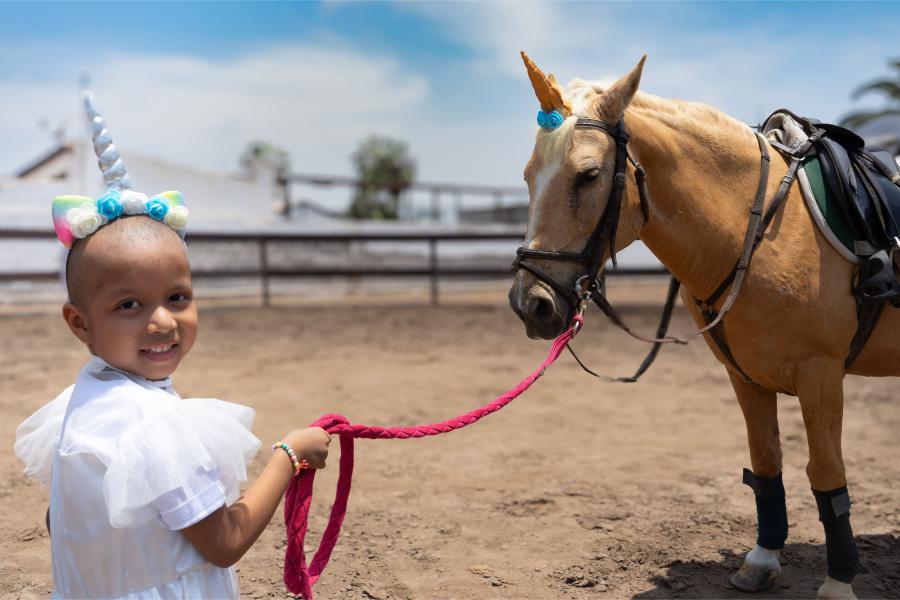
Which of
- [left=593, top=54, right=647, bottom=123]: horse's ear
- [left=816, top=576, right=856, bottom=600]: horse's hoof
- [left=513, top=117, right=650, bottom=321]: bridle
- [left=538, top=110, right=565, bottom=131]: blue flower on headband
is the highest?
[left=593, top=54, right=647, bottom=123]: horse's ear

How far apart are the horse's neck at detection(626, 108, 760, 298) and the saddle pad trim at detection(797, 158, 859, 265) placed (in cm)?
19

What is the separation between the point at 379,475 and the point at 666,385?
143 inches

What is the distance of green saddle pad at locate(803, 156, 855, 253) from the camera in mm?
2359

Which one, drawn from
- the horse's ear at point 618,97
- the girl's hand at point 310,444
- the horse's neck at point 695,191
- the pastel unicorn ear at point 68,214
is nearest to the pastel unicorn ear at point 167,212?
the pastel unicorn ear at point 68,214

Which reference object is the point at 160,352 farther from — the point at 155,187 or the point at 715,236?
the point at 155,187

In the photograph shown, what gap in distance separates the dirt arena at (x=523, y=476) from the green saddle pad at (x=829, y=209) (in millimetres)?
1423

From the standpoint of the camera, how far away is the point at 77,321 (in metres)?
1.35

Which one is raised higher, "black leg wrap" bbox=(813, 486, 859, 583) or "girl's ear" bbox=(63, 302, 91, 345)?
"girl's ear" bbox=(63, 302, 91, 345)

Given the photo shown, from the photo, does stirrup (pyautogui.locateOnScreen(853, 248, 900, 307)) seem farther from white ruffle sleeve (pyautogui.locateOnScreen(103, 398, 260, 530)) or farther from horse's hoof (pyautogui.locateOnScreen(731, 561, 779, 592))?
white ruffle sleeve (pyautogui.locateOnScreen(103, 398, 260, 530))

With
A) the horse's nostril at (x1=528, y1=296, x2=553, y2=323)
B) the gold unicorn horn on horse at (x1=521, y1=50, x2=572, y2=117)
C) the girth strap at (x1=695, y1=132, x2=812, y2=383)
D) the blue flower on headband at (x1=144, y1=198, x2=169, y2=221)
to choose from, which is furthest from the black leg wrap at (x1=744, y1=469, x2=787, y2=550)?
the blue flower on headband at (x1=144, y1=198, x2=169, y2=221)

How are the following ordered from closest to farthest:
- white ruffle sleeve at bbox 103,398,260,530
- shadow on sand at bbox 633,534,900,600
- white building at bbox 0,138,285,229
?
white ruffle sleeve at bbox 103,398,260,530
shadow on sand at bbox 633,534,900,600
white building at bbox 0,138,285,229

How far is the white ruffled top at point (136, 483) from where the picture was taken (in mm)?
1201

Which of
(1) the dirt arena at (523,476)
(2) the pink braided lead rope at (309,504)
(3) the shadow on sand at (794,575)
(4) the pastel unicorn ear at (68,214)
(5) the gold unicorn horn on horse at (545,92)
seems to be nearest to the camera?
(4) the pastel unicorn ear at (68,214)

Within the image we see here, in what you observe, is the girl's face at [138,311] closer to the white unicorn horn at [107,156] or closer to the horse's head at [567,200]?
the white unicorn horn at [107,156]
